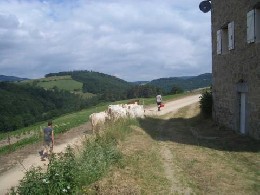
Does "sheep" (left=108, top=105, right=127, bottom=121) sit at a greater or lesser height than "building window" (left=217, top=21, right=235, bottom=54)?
lesser

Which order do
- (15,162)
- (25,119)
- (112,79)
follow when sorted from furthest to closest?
(112,79) < (25,119) < (15,162)

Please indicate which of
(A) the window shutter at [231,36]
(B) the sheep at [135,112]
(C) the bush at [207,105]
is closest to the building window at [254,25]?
(A) the window shutter at [231,36]

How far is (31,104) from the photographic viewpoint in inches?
3875

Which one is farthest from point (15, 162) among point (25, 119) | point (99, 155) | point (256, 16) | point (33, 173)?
point (25, 119)

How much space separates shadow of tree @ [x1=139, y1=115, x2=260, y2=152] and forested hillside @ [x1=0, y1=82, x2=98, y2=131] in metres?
50.6

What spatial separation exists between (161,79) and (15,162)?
17145cm

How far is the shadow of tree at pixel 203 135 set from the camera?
1544 cm

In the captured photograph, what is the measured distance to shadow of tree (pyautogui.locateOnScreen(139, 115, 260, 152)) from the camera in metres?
15.4

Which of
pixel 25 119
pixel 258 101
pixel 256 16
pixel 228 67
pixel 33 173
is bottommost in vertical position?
pixel 25 119

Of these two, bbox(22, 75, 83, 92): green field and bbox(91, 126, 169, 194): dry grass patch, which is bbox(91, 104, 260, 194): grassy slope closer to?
bbox(91, 126, 169, 194): dry grass patch

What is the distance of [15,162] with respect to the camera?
16812 mm

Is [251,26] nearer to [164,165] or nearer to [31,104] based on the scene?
[164,165]

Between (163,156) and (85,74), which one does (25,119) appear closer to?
(163,156)

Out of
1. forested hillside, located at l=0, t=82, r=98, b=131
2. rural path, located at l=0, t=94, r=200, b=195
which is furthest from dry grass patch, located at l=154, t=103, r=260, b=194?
forested hillside, located at l=0, t=82, r=98, b=131
